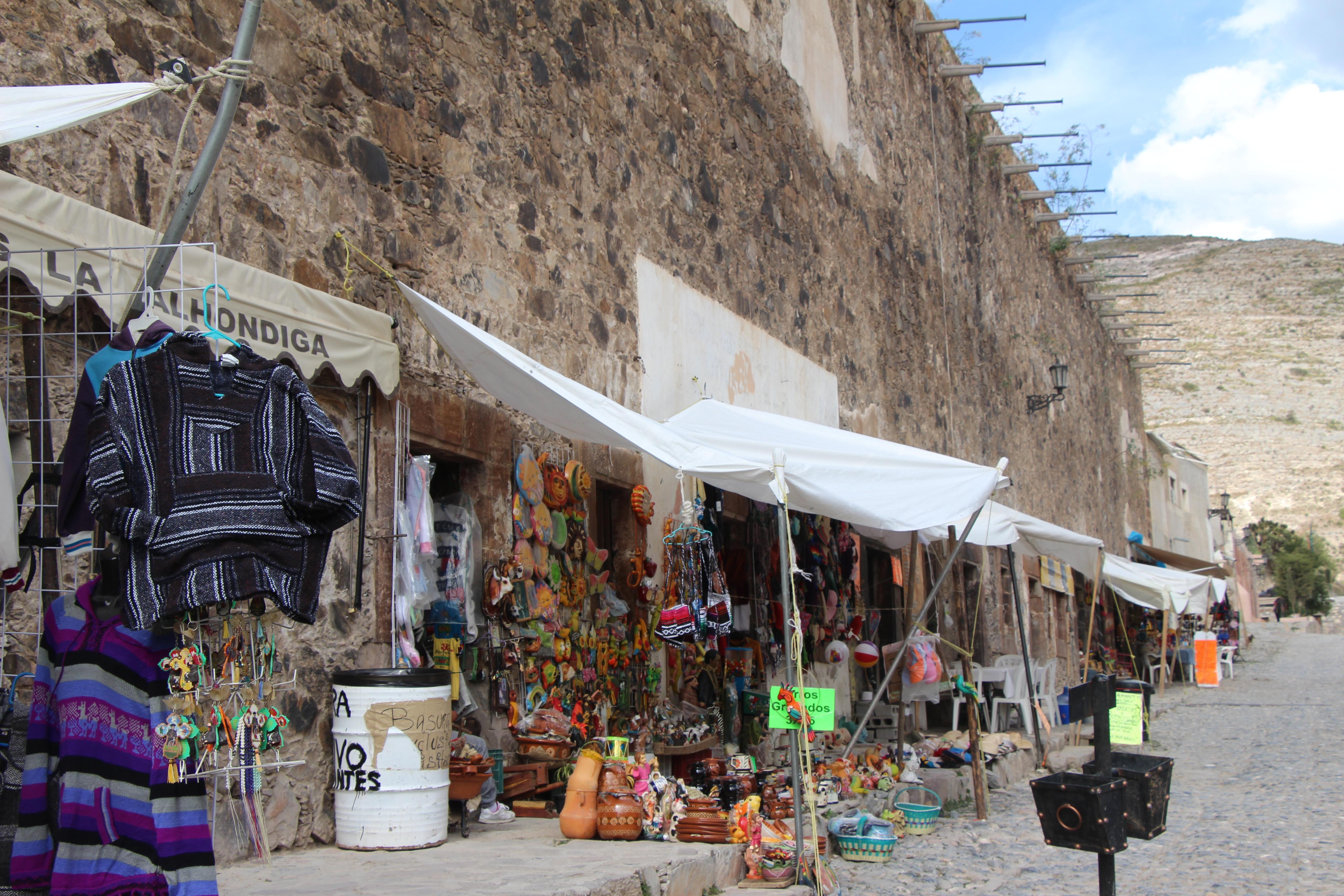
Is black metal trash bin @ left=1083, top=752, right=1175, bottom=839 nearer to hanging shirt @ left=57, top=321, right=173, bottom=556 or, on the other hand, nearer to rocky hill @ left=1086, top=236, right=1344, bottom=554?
hanging shirt @ left=57, top=321, right=173, bottom=556

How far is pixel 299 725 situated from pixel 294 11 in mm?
2786

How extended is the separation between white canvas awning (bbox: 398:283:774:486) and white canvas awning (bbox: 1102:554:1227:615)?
1311 centimetres

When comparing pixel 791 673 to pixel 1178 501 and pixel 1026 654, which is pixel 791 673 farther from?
pixel 1178 501

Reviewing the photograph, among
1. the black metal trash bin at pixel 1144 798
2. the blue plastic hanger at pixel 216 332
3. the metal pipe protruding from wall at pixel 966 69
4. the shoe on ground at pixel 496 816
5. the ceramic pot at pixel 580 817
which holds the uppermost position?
the metal pipe protruding from wall at pixel 966 69

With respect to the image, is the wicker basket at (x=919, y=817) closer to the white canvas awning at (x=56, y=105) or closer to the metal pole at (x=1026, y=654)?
the metal pole at (x=1026, y=654)

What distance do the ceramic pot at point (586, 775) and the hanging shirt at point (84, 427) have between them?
2.30 metres

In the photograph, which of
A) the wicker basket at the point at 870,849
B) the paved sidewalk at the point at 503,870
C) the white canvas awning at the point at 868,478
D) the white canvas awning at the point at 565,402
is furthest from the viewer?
the wicker basket at the point at 870,849

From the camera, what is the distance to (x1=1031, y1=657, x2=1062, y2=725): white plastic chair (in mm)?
11789

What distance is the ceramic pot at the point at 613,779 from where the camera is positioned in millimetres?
4715

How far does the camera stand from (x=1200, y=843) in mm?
6156

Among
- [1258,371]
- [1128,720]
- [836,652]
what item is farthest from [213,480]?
[1258,371]

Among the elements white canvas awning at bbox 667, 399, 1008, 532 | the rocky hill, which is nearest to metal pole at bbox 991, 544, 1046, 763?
white canvas awning at bbox 667, 399, 1008, 532

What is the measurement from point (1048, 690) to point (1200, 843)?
6473 mm

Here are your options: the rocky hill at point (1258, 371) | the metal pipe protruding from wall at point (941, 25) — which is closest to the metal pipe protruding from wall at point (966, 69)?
the metal pipe protruding from wall at point (941, 25)
